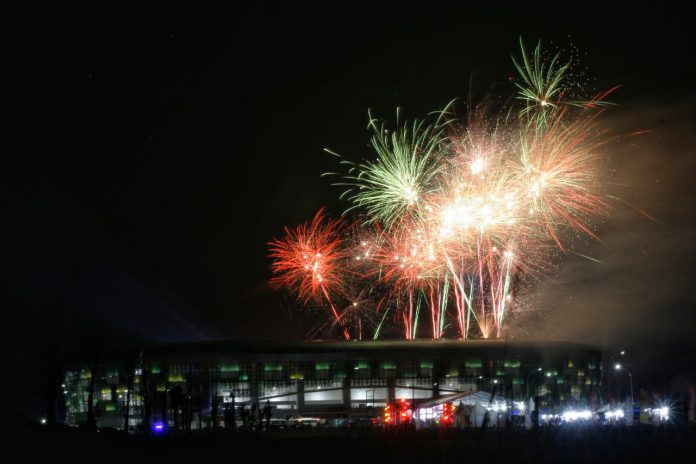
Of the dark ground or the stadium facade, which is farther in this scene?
the stadium facade

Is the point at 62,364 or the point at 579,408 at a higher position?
the point at 62,364

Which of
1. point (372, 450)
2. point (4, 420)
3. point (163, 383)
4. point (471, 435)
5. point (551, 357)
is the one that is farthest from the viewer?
point (551, 357)

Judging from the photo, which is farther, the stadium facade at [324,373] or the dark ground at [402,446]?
the stadium facade at [324,373]

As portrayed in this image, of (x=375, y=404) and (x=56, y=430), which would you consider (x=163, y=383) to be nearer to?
(x=375, y=404)

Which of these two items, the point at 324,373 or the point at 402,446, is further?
the point at 324,373

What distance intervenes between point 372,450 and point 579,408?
183ft

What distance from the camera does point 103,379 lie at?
91312 mm

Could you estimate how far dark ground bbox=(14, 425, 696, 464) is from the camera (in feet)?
115

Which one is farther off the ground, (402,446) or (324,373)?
(324,373)

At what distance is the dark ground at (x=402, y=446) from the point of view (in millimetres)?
35031

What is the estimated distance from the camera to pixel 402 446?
1465 inches

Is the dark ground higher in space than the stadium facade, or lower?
lower

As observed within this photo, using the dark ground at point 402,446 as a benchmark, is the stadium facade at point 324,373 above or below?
above

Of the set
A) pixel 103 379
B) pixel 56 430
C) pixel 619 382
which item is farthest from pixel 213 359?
pixel 56 430
